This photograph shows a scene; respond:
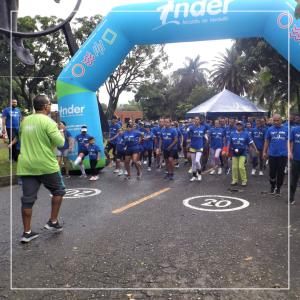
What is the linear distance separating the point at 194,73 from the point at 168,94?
327 inches

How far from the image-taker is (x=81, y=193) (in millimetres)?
8094

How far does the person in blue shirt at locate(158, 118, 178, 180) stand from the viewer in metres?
10.1

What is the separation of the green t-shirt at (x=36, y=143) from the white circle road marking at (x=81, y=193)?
9.86ft

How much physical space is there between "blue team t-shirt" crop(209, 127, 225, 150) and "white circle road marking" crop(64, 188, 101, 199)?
4565mm

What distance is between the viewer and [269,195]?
7695mm

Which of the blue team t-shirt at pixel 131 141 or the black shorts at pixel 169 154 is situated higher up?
the blue team t-shirt at pixel 131 141

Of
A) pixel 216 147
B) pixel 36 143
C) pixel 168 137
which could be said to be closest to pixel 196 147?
pixel 168 137

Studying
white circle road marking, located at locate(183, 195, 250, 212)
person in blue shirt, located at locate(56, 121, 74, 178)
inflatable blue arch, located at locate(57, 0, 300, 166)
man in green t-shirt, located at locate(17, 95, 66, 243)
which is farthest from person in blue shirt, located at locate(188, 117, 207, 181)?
man in green t-shirt, located at locate(17, 95, 66, 243)

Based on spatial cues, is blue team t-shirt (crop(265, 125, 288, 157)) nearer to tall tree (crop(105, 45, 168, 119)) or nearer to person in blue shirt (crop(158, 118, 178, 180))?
person in blue shirt (crop(158, 118, 178, 180))

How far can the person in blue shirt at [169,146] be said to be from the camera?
10133 millimetres

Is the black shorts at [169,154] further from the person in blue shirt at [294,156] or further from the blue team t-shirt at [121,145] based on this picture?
the person in blue shirt at [294,156]

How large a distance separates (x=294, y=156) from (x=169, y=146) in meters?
3.85

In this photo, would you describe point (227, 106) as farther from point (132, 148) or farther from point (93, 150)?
point (93, 150)

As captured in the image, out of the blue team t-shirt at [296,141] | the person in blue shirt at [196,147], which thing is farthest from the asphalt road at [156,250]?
the person in blue shirt at [196,147]
